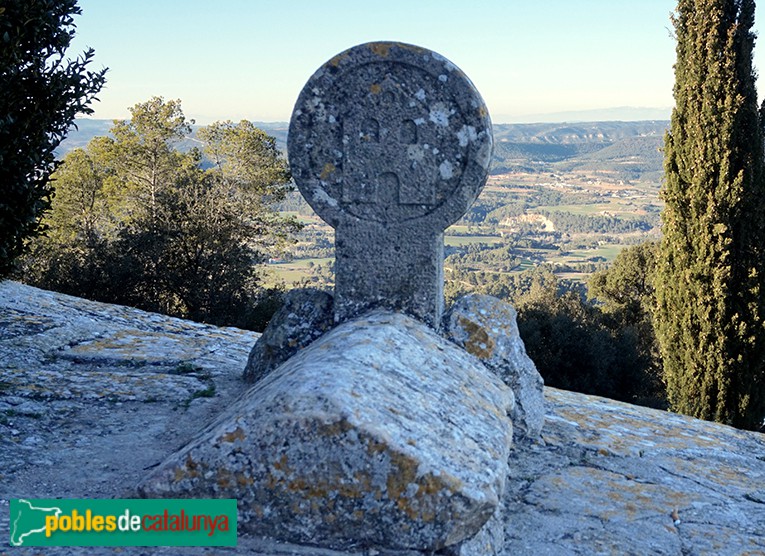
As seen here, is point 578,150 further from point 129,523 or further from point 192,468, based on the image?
point 129,523

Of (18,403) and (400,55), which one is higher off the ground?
(400,55)

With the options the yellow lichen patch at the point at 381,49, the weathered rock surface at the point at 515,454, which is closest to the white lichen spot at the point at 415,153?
the yellow lichen patch at the point at 381,49

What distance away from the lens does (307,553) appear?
3287mm

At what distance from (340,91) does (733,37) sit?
9705mm

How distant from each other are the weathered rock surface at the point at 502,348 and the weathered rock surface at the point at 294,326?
3.38 ft

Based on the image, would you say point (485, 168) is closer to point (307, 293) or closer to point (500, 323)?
point (500, 323)

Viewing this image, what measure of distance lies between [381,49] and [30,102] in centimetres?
295

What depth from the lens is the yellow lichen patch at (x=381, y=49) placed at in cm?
538

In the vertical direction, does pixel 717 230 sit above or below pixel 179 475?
above

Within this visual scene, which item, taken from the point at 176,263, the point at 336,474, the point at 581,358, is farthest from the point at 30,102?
the point at 581,358

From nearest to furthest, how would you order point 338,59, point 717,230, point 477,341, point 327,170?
point 338,59, point 327,170, point 477,341, point 717,230

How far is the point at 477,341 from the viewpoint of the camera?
5.75 meters

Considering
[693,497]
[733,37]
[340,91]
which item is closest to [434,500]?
[693,497]

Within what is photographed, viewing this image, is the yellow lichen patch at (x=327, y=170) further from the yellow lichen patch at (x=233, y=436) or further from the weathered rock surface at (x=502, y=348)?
the yellow lichen patch at (x=233, y=436)
